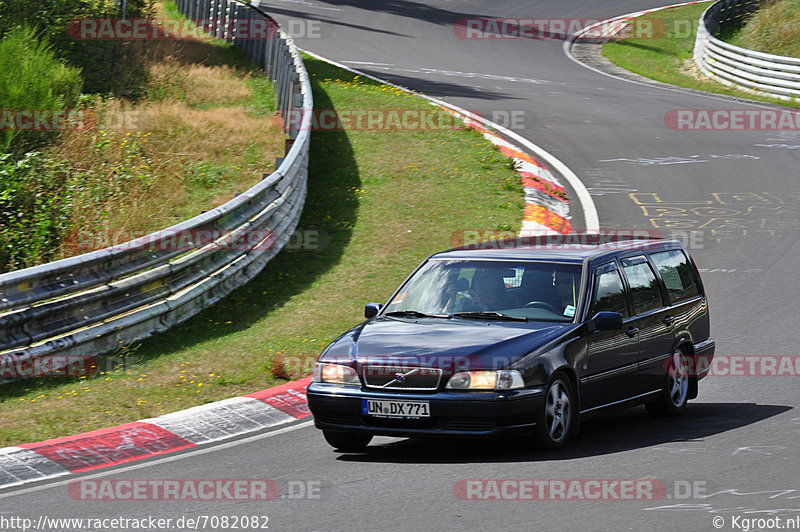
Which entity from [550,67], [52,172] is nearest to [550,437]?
[52,172]

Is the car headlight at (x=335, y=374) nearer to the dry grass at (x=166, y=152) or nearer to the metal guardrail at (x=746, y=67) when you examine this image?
the dry grass at (x=166, y=152)

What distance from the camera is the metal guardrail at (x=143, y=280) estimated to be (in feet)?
33.4

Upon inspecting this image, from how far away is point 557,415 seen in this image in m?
7.91

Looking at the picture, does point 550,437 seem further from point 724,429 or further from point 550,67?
point 550,67

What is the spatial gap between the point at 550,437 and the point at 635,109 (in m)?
19.1

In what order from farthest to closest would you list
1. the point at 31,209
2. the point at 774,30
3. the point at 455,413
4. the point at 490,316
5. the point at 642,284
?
the point at 774,30 → the point at 31,209 → the point at 642,284 → the point at 490,316 → the point at 455,413

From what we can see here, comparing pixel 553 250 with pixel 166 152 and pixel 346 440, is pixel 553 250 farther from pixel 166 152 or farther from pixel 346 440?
pixel 166 152

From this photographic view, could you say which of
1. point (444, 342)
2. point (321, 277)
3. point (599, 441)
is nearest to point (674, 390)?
point (599, 441)

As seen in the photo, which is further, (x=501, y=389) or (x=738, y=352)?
(x=738, y=352)

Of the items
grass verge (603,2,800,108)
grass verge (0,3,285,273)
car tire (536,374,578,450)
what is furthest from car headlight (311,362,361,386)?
grass verge (603,2,800,108)

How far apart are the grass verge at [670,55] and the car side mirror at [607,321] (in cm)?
2137

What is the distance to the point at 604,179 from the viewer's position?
19.2 m

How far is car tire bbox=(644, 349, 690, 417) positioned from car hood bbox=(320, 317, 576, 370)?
59.3 inches

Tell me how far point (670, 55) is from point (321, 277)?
85.0ft
